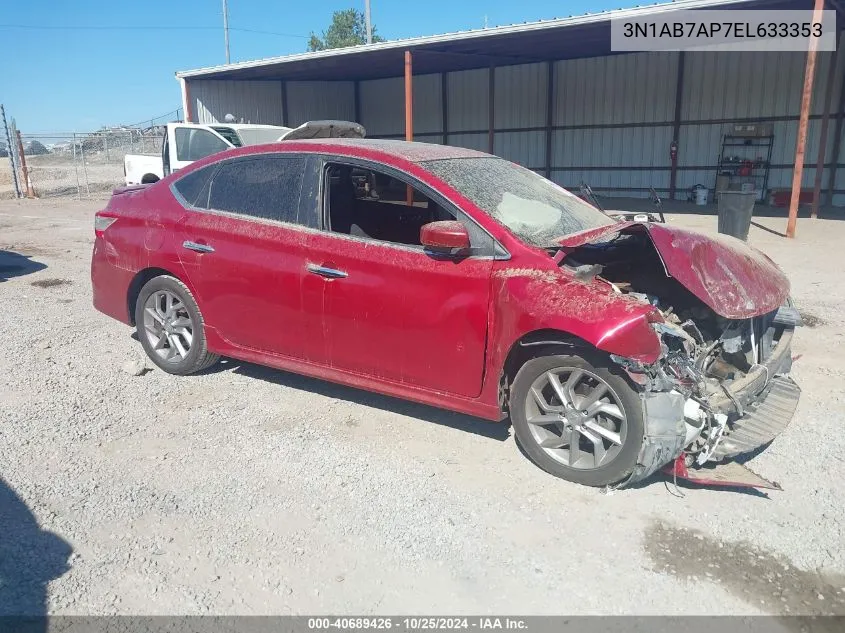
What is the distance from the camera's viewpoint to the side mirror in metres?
3.56

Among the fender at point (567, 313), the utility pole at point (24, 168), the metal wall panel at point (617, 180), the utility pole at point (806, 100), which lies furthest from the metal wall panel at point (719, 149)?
the utility pole at point (24, 168)

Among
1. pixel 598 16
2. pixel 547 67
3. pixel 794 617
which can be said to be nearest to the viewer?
pixel 794 617

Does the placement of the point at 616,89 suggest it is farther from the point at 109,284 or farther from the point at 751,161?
the point at 109,284

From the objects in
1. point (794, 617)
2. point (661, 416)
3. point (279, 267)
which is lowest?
point (794, 617)

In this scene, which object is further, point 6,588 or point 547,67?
point 547,67

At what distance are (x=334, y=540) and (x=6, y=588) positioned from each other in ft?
4.35

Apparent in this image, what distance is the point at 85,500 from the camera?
133 inches

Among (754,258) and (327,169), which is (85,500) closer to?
(327,169)

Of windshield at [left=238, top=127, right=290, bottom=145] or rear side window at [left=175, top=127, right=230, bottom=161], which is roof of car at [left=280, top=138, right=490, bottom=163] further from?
windshield at [left=238, top=127, right=290, bottom=145]

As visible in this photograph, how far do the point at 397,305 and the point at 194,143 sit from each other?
38.9 ft

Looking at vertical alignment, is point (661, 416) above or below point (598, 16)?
below

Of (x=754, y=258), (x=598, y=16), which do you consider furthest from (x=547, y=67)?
(x=754, y=258)

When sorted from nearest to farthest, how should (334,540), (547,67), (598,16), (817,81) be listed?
(334,540), (598,16), (817,81), (547,67)

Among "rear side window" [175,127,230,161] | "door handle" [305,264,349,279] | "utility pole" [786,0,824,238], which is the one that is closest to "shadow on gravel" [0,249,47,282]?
"rear side window" [175,127,230,161]
